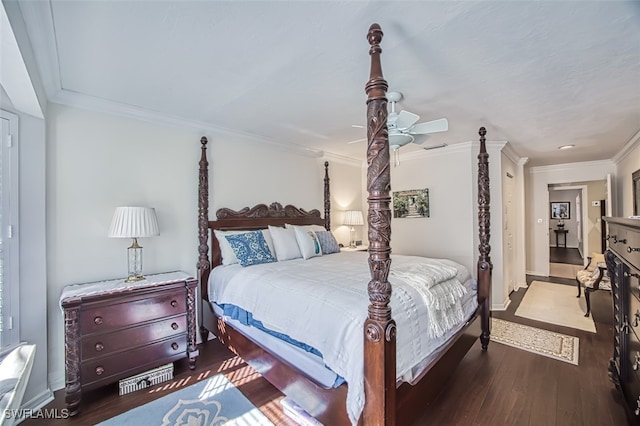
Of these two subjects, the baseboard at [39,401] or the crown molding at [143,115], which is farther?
the crown molding at [143,115]

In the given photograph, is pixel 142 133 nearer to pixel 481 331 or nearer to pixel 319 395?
pixel 319 395

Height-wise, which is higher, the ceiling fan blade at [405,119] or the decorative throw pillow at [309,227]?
the ceiling fan blade at [405,119]

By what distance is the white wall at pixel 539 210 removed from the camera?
20.2 ft

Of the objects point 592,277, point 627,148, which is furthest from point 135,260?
point 627,148

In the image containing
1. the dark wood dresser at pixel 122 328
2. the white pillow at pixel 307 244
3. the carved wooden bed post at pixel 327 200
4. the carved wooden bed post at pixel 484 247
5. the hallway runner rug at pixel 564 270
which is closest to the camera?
the dark wood dresser at pixel 122 328

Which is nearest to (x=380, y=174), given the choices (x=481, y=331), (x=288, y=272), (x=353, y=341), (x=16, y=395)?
(x=353, y=341)

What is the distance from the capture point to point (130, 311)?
7.89ft

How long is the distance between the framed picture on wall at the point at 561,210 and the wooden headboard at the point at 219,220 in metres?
10.9

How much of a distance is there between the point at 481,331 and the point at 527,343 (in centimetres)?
72

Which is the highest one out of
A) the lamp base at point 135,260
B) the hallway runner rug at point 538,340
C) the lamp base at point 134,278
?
the lamp base at point 135,260

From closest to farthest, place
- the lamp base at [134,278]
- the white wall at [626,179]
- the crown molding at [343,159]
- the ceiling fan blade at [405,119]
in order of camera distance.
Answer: the ceiling fan blade at [405,119] → the lamp base at [134,278] → the white wall at [626,179] → the crown molding at [343,159]

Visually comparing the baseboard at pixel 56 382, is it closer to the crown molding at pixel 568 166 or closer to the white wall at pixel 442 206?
the white wall at pixel 442 206

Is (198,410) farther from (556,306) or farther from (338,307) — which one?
(556,306)

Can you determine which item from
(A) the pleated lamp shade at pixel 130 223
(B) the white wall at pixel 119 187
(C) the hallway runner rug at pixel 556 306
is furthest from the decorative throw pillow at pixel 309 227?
(C) the hallway runner rug at pixel 556 306
